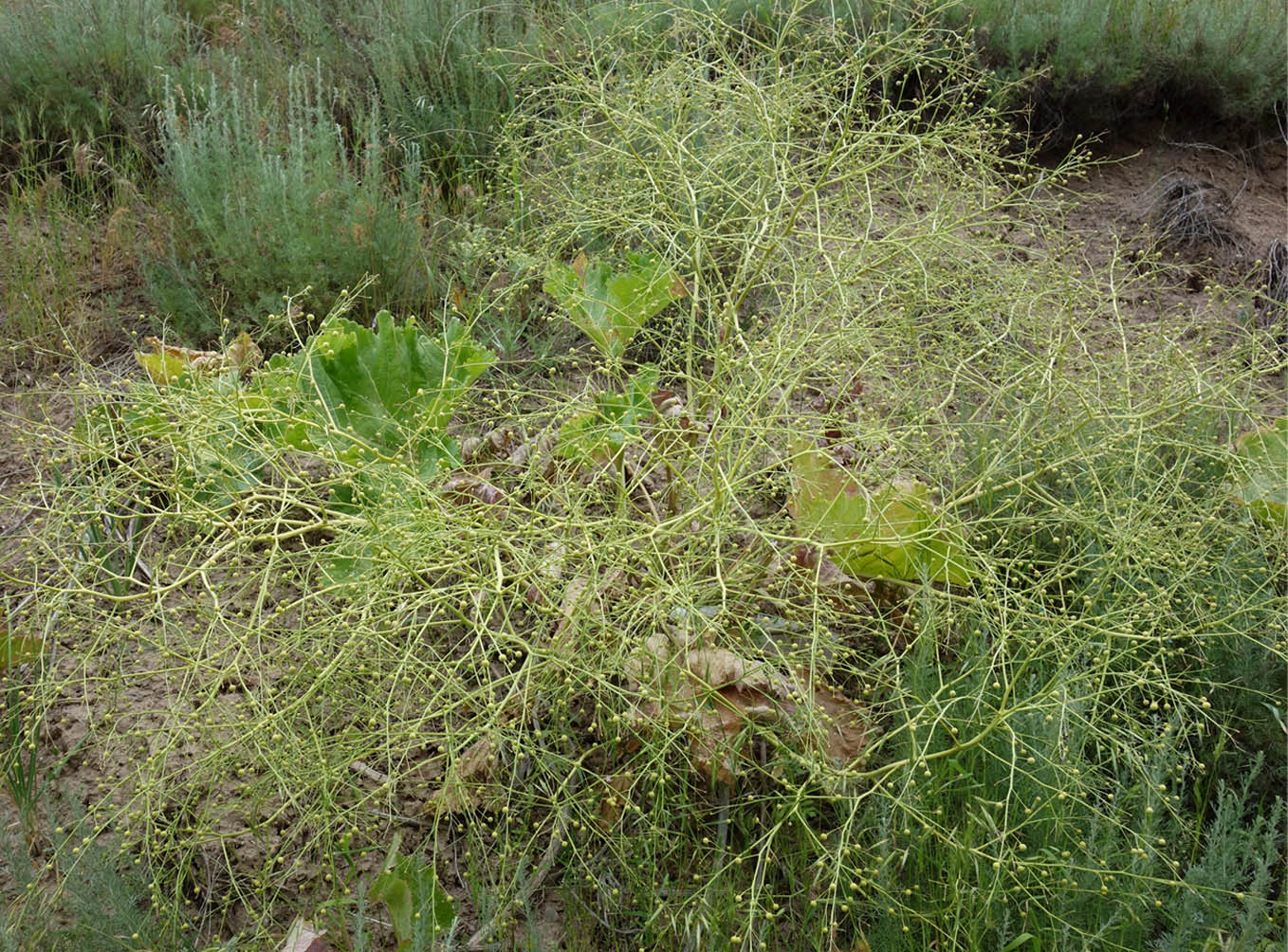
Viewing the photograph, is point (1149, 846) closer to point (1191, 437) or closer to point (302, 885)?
point (1191, 437)

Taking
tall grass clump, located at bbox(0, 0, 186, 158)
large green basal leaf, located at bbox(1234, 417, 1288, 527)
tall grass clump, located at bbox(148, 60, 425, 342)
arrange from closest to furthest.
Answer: large green basal leaf, located at bbox(1234, 417, 1288, 527), tall grass clump, located at bbox(148, 60, 425, 342), tall grass clump, located at bbox(0, 0, 186, 158)

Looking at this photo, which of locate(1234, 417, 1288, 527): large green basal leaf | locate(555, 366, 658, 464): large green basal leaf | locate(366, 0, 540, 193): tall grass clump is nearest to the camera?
locate(555, 366, 658, 464): large green basal leaf

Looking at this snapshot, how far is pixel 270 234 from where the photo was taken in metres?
3.21

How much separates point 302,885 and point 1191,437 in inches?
90.1

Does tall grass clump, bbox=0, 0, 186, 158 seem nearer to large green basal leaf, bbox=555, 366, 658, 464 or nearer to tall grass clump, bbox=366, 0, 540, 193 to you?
tall grass clump, bbox=366, 0, 540, 193

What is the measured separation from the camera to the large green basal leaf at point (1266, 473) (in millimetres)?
2471

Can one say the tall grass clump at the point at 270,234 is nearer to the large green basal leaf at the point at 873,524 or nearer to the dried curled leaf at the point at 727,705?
the large green basal leaf at the point at 873,524

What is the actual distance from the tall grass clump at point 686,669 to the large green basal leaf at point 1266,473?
6 centimetres

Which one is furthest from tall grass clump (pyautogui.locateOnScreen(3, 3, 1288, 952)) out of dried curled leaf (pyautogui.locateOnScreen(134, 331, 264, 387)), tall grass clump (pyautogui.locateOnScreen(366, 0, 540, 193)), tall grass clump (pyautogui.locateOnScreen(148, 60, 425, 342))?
tall grass clump (pyautogui.locateOnScreen(366, 0, 540, 193))

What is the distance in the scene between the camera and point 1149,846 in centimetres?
173

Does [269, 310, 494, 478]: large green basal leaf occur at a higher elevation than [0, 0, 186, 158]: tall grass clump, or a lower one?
lower

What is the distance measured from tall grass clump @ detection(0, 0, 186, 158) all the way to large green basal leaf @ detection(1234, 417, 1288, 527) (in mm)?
3836

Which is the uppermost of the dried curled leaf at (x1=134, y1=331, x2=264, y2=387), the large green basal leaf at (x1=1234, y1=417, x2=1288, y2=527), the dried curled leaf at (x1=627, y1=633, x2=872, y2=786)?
the dried curled leaf at (x1=134, y1=331, x2=264, y2=387)

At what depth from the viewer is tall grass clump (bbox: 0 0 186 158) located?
4020 millimetres
